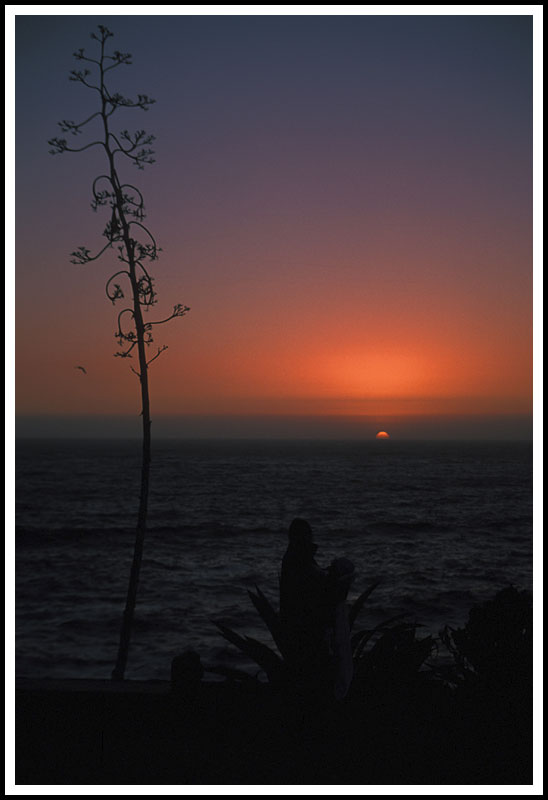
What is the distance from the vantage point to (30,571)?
96.9 ft

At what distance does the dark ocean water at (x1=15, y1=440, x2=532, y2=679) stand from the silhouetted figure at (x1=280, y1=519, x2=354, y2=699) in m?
12.1

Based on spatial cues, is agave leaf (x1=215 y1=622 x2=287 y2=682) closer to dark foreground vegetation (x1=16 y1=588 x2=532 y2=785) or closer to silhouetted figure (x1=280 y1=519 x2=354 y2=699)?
dark foreground vegetation (x1=16 y1=588 x2=532 y2=785)

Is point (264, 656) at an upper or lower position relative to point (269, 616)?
lower

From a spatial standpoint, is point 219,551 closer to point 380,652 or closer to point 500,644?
point 380,652

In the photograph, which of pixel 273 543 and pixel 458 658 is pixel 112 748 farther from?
pixel 273 543

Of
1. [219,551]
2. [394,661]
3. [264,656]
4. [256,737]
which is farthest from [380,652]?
[219,551]

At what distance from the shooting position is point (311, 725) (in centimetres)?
468

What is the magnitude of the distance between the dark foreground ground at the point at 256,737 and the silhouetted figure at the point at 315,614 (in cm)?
34

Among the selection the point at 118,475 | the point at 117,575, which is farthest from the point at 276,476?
the point at 117,575

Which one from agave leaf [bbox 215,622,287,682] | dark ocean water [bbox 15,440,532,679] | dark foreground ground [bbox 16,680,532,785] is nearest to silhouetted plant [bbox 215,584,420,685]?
agave leaf [bbox 215,622,287,682]

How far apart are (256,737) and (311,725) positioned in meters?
0.38

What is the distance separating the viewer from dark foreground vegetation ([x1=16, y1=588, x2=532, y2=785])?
420 cm

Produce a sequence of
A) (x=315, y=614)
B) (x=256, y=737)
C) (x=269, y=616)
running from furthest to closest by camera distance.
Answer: (x=269, y=616) < (x=256, y=737) < (x=315, y=614)

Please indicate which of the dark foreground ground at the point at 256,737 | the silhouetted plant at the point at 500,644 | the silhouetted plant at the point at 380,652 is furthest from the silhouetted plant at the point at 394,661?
the silhouetted plant at the point at 500,644
